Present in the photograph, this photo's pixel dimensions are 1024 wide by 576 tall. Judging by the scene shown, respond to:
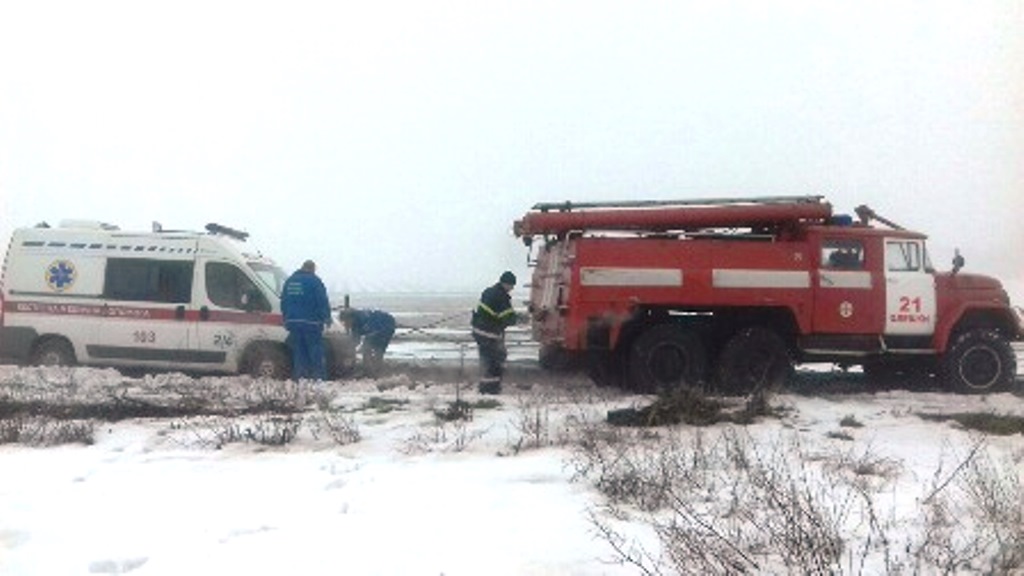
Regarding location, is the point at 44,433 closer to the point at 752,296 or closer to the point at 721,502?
the point at 721,502

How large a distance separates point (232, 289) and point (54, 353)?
8.65 feet

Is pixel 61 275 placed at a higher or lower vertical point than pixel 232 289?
higher

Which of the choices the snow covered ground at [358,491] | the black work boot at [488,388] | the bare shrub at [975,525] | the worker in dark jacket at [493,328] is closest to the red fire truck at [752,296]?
the worker in dark jacket at [493,328]

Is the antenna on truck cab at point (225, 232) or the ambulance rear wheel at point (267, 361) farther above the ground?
the antenna on truck cab at point (225, 232)

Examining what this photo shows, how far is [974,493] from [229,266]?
10.4 m

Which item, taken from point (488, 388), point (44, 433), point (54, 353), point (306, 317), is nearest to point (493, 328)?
point (488, 388)

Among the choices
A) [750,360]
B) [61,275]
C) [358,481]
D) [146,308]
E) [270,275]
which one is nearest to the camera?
[358,481]

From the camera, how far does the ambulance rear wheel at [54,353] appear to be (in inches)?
513

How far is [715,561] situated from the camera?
439 cm

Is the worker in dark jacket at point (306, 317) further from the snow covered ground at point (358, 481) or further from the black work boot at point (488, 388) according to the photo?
the black work boot at point (488, 388)

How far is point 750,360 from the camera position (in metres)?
11.4

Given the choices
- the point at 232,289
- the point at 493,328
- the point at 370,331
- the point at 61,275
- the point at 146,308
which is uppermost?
the point at 61,275

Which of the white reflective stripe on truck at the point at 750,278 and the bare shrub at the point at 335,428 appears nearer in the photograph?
the bare shrub at the point at 335,428

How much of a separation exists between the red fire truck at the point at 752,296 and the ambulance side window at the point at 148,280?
5003mm
